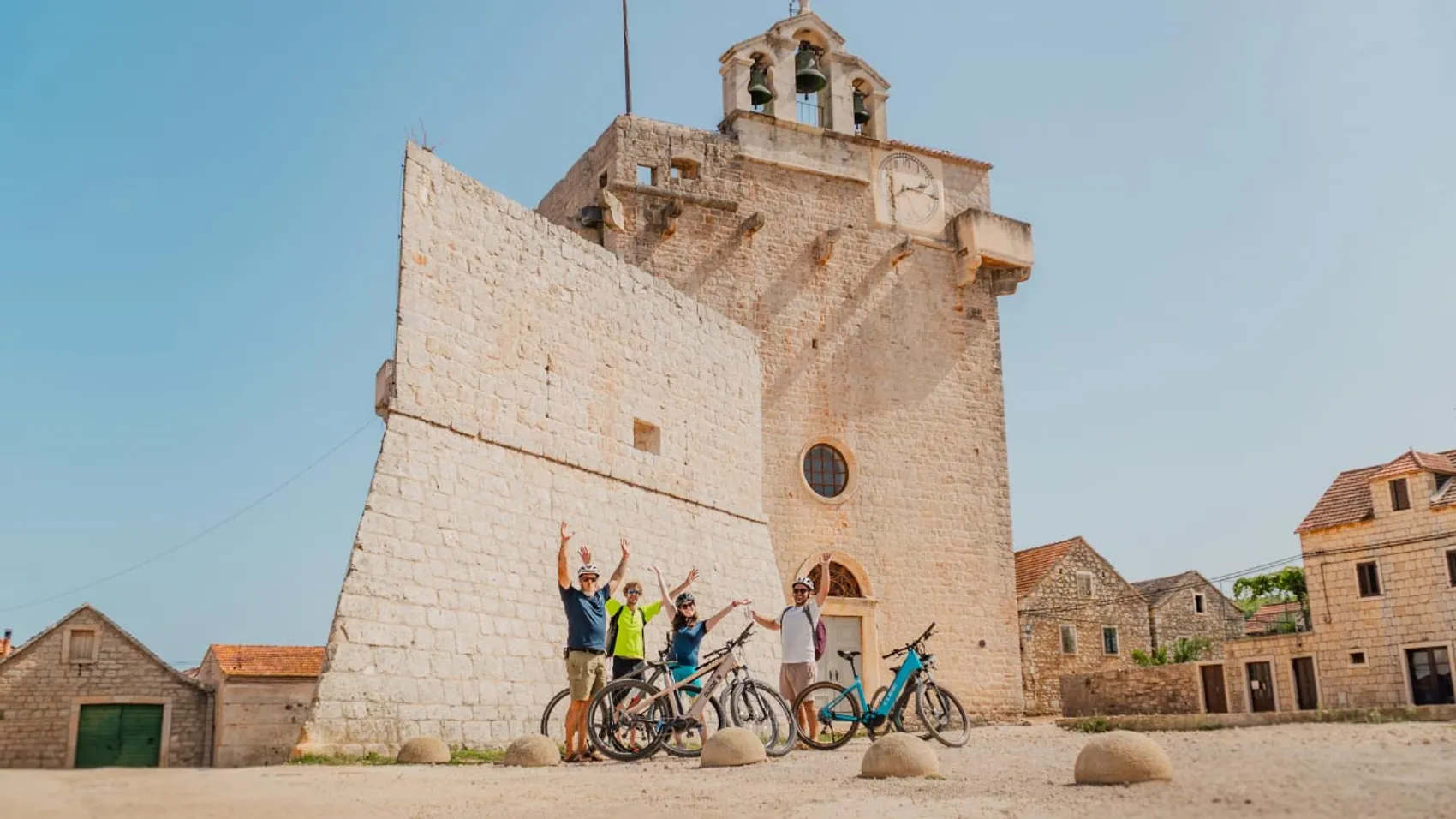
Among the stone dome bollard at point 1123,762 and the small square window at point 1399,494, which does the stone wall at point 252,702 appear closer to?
the stone dome bollard at point 1123,762

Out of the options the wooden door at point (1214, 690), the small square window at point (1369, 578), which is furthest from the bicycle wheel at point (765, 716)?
the wooden door at point (1214, 690)

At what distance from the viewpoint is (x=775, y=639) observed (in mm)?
15070

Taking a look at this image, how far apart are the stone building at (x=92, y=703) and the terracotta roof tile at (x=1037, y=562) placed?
18.2 m

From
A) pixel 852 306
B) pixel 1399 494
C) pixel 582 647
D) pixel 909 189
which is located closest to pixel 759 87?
pixel 909 189

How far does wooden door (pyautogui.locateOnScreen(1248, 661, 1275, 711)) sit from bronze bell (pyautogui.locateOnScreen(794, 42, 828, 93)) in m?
16.4

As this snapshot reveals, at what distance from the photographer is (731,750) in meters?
7.59

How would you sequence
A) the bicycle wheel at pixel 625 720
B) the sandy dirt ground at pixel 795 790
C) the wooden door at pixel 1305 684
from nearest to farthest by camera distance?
the sandy dirt ground at pixel 795 790 < the bicycle wheel at pixel 625 720 < the wooden door at pixel 1305 684

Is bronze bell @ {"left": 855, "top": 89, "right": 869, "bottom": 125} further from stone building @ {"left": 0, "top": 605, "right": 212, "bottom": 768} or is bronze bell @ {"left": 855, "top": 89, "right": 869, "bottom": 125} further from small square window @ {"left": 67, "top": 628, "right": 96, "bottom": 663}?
small square window @ {"left": 67, "top": 628, "right": 96, "bottom": 663}

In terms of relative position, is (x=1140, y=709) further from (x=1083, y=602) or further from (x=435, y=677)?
(x=435, y=677)

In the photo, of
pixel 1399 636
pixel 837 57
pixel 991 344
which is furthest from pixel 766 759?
pixel 1399 636

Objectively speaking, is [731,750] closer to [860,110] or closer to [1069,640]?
[860,110]

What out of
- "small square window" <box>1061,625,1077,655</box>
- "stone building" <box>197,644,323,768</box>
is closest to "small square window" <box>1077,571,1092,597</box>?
"small square window" <box>1061,625,1077,655</box>

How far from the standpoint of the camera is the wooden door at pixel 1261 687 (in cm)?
2578

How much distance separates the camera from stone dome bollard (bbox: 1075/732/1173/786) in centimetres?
565
